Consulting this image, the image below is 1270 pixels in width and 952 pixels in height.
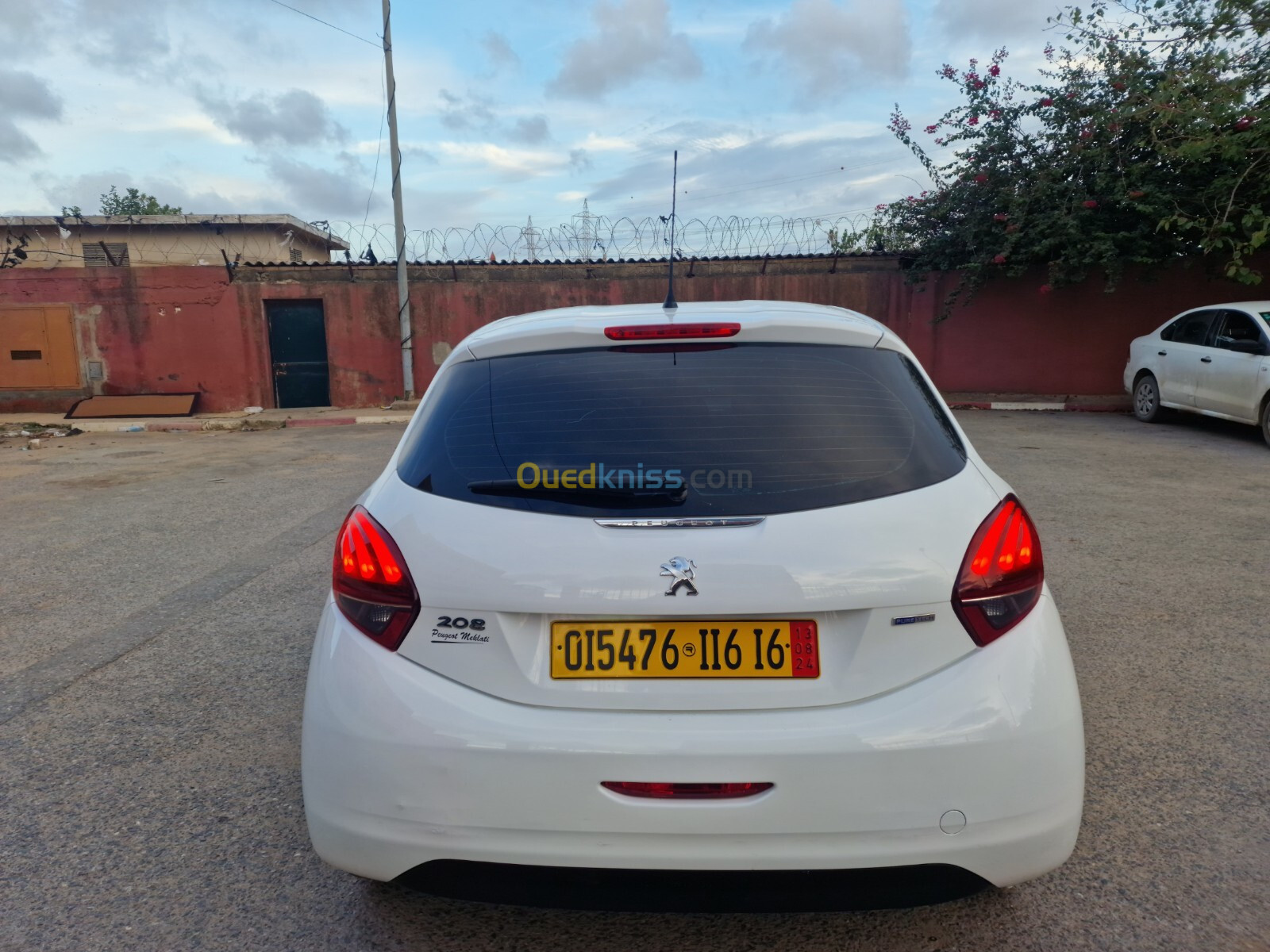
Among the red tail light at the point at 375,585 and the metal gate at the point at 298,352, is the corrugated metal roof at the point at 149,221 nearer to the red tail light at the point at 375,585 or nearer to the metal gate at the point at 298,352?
the metal gate at the point at 298,352

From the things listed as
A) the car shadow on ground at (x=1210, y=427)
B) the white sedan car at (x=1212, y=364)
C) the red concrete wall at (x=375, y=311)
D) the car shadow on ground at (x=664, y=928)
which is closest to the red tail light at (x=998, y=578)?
the car shadow on ground at (x=664, y=928)

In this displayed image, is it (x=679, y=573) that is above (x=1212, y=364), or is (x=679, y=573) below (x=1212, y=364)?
above

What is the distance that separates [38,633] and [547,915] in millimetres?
3699

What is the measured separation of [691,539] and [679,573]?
0.08 metres

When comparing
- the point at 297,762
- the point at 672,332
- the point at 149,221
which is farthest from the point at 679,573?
the point at 149,221

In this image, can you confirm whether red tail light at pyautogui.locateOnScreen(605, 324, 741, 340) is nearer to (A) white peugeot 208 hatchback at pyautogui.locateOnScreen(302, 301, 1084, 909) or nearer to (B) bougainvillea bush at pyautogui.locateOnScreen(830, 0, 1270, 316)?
(A) white peugeot 208 hatchback at pyautogui.locateOnScreen(302, 301, 1084, 909)

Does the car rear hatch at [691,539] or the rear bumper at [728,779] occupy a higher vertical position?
the car rear hatch at [691,539]

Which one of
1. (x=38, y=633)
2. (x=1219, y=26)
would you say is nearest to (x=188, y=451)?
(x=38, y=633)

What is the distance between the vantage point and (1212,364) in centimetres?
1102

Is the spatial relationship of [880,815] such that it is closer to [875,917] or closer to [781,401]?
[875,917]

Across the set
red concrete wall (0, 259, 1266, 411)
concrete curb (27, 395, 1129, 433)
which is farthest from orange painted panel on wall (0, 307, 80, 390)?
concrete curb (27, 395, 1129, 433)

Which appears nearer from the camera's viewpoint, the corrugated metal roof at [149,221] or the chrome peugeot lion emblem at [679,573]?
the chrome peugeot lion emblem at [679,573]

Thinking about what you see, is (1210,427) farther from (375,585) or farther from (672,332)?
(375,585)

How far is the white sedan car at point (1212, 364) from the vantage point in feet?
33.9
